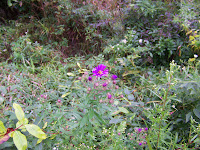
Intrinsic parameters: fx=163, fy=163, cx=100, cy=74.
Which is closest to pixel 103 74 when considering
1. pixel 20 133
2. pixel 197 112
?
pixel 20 133

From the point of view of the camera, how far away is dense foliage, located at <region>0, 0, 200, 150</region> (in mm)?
1070

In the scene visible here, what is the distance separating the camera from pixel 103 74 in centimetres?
108

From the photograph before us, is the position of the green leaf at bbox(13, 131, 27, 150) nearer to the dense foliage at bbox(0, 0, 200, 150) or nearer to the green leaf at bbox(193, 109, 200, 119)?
the dense foliage at bbox(0, 0, 200, 150)

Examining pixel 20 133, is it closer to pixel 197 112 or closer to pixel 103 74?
pixel 103 74

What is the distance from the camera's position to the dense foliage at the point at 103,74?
1.07 meters

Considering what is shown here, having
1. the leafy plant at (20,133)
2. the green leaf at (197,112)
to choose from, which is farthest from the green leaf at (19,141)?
the green leaf at (197,112)

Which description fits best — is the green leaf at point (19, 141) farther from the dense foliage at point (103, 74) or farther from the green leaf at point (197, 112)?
the green leaf at point (197, 112)

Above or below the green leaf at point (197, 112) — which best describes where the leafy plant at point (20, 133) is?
above

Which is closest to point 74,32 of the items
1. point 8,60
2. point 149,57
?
point 8,60

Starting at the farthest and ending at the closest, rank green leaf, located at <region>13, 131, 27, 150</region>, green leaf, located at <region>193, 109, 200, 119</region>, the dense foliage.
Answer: green leaf, located at <region>193, 109, 200, 119</region>
the dense foliage
green leaf, located at <region>13, 131, 27, 150</region>

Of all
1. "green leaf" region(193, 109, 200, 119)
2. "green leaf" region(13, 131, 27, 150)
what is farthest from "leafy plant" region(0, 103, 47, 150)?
"green leaf" region(193, 109, 200, 119)

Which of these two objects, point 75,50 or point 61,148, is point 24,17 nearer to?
point 75,50

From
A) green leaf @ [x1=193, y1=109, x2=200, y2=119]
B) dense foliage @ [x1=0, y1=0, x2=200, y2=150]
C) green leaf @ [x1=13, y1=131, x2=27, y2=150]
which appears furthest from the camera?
green leaf @ [x1=193, y1=109, x2=200, y2=119]

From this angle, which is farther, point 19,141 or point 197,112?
point 197,112
